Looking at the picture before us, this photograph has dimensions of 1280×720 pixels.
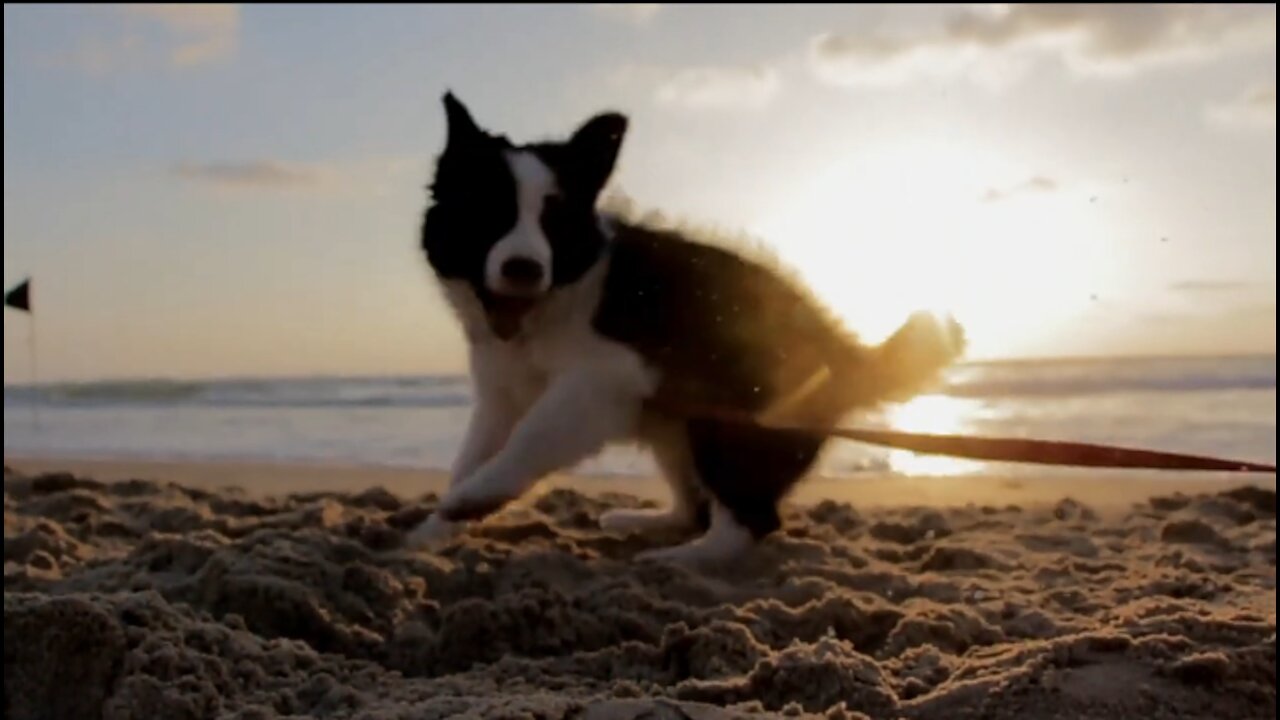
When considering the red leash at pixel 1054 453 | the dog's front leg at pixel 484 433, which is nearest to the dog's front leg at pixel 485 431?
the dog's front leg at pixel 484 433

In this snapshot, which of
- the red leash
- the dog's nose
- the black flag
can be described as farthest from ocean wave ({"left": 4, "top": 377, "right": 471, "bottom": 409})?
the red leash

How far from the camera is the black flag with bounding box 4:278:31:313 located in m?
5.44

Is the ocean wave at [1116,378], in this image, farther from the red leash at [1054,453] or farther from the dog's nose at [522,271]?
the red leash at [1054,453]

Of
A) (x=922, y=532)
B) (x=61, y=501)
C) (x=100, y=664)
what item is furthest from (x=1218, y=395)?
(x=100, y=664)

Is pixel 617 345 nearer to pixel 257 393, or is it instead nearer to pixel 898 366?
pixel 898 366

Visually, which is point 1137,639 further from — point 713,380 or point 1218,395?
point 1218,395

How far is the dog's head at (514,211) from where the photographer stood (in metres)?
3.52

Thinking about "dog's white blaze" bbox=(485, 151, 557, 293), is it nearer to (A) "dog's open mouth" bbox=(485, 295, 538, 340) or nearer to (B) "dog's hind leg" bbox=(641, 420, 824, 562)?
(A) "dog's open mouth" bbox=(485, 295, 538, 340)

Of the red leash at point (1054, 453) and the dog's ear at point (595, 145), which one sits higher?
the dog's ear at point (595, 145)

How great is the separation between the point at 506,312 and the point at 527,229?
0.32 m

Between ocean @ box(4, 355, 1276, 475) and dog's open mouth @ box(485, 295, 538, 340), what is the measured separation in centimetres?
59

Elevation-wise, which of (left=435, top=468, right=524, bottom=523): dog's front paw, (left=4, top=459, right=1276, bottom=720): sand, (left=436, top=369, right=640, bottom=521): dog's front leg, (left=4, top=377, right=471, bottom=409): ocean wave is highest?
(left=4, top=377, right=471, bottom=409): ocean wave

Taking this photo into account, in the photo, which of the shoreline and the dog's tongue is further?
the shoreline

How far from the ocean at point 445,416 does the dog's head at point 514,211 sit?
754 millimetres
